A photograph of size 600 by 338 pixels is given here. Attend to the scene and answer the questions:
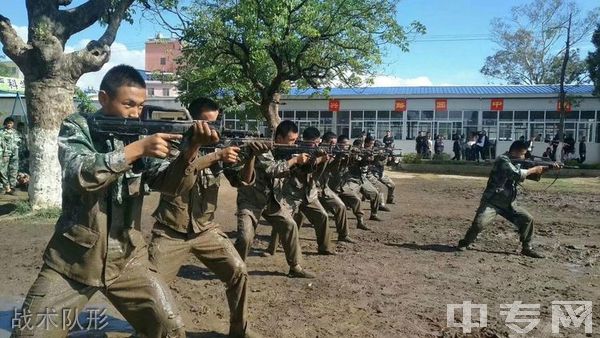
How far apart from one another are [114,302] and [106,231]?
0.46 m

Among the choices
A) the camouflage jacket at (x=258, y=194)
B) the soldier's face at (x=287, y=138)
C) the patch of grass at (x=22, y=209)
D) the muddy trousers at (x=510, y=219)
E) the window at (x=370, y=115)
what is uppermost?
the window at (x=370, y=115)

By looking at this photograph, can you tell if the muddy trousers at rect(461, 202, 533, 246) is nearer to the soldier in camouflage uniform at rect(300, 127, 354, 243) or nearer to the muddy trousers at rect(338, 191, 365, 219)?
the soldier in camouflage uniform at rect(300, 127, 354, 243)

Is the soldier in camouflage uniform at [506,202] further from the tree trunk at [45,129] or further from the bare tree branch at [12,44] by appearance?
the bare tree branch at [12,44]

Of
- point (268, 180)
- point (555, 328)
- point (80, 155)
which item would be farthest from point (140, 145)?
point (555, 328)

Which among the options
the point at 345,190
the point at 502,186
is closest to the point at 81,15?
the point at 345,190

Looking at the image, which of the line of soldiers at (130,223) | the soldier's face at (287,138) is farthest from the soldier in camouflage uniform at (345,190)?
the line of soldiers at (130,223)

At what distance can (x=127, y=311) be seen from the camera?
10.3 ft

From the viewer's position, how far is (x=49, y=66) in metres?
9.23

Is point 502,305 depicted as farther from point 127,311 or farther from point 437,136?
point 437,136

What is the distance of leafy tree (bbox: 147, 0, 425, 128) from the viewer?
1341 cm

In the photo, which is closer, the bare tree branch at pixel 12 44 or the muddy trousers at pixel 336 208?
the muddy trousers at pixel 336 208

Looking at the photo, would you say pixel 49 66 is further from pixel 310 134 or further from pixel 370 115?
pixel 370 115

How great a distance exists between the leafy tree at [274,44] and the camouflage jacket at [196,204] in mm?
8393

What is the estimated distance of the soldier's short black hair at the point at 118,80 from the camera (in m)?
3.02
